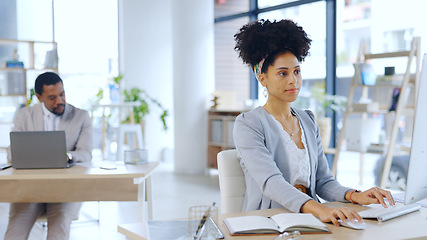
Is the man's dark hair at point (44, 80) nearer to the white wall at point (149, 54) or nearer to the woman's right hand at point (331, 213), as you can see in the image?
the woman's right hand at point (331, 213)

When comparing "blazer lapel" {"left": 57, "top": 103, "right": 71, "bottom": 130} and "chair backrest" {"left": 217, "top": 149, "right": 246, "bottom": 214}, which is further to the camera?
"blazer lapel" {"left": 57, "top": 103, "right": 71, "bottom": 130}

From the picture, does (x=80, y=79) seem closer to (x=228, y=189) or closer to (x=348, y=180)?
(x=348, y=180)

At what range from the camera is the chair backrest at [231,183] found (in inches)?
81.7

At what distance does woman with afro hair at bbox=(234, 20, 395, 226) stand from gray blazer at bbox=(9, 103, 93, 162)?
1691 millimetres

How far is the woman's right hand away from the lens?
155 centimetres

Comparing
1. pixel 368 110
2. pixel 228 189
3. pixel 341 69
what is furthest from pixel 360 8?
pixel 228 189

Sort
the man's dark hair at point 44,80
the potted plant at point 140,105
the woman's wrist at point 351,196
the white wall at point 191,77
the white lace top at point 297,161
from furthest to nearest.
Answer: the potted plant at point 140,105 < the white wall at point 191,77 < the man's dark hair at point 44,80 < the white lace top at point 297,161 < the woman's wrist at point 351,196

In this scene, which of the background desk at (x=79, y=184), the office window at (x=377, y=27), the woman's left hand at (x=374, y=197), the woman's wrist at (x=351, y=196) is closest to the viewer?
the woman's left hand at (x=374, y=197)

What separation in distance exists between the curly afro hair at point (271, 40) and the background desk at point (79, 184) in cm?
117

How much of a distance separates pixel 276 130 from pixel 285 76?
0.74ft

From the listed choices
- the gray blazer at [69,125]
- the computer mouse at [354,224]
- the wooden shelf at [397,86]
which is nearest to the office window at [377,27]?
the wooden shelf at [397,86]

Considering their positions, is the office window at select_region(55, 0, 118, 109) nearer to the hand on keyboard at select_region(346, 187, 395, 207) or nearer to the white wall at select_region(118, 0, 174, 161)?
the white wall at select_region(118, 0, 174, 161)

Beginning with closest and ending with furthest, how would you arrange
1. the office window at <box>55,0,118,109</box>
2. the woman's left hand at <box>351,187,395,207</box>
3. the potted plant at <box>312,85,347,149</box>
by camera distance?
the woman's left hand at <box>351,187,395,207</box> < the potted plant at <box>312,85,347,149</box> < the office window at <box>55,0,118,109</box>

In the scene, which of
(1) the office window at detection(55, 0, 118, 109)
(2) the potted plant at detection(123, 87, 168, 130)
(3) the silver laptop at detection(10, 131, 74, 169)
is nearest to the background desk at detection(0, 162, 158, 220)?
(3) the silver laptop at detection(10, 131, 74, 169)
